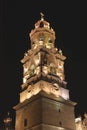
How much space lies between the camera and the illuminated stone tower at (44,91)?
42.1 metres

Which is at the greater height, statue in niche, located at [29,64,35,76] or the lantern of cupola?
the lantern of cupola

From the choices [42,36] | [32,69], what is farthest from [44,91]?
[42,36]

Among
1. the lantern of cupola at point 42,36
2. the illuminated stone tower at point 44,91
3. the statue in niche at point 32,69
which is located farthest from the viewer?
the lantern of cupola at point 42,36

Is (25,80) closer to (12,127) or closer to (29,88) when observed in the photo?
(29,88)

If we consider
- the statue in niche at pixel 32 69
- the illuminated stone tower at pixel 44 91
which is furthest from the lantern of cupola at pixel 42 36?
the statue in niche at pixel 32 69

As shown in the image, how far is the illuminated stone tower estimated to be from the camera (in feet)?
138

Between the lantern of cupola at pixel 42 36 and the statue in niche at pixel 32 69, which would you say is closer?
the statue in niche at pixel 32 69

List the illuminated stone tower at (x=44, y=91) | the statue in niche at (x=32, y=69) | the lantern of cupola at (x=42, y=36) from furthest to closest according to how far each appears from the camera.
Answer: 1. the lantern of cupola at (x=42, y=36)
2. the statue in niche at (x=32, y=69)
3. the illuminated stone tower at (x=44, y=91)

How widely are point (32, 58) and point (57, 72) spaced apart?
203 inches

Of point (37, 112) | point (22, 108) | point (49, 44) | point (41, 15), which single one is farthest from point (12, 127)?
point (41, 15)

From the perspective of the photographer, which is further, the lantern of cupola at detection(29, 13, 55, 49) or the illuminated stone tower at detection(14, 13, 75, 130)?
the lantern of cupola at detection(29, 13, 55, 49)

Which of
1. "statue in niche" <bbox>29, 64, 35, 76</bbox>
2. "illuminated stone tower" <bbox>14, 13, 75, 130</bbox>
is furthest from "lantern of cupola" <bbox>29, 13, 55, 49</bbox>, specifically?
"statue in niche" <bbox>29, 64, 35, 76</bbox>

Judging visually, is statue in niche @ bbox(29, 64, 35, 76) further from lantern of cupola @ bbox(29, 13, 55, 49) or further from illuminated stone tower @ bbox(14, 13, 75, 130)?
lantern of cupola @ bbox(29, 13, 55, 49)

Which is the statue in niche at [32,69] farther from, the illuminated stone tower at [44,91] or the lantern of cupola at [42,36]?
the lantern of cupola at [42,36]
